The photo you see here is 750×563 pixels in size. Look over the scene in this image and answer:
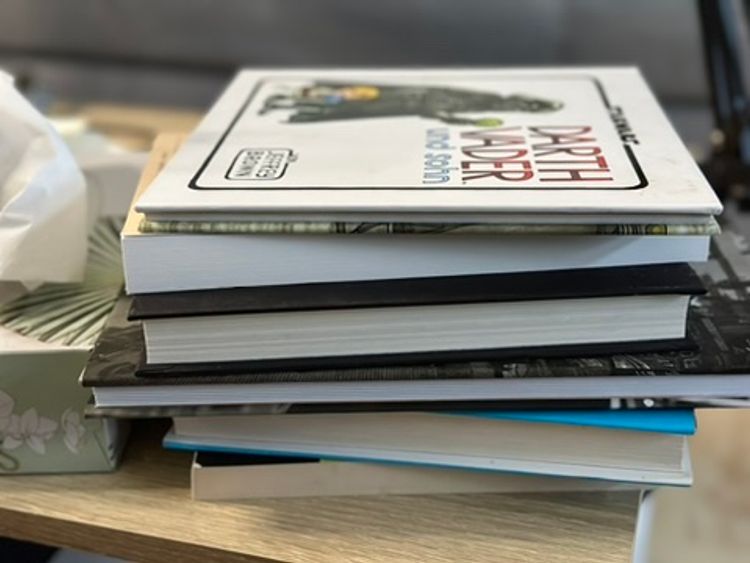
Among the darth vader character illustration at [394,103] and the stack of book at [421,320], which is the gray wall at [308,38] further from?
the stack of book at [421,320]

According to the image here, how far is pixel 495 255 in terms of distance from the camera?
0.45 m

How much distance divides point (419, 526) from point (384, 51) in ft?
2.89

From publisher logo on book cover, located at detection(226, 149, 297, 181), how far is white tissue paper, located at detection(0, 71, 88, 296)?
102mm

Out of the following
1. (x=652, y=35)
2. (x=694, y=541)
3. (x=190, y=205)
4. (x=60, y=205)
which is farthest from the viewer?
(x=652, y=35)

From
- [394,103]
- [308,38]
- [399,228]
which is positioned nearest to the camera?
[399,228]

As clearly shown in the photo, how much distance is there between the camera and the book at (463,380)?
44 cm

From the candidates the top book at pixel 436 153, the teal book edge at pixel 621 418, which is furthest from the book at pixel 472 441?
the top book at pixel 436 153

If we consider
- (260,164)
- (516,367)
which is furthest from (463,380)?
(260,164)

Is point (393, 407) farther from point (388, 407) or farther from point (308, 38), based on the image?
point (308, 38)

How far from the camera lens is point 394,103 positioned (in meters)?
0.61

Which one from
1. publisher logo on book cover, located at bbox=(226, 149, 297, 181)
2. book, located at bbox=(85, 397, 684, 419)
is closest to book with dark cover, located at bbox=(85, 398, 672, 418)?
book, located at bbox=(85, 397, 684, 419)

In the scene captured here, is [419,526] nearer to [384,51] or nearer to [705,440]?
[705,440]

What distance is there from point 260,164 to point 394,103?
14 cm

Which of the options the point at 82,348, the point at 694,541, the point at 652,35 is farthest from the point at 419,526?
the point at 652,35
